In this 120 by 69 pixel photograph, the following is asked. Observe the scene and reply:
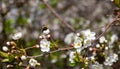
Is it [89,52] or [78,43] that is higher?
[89,52]

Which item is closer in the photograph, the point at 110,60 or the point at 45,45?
the point at 45,45

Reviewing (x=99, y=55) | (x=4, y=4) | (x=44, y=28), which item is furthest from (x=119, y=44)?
(x=4, y=4)

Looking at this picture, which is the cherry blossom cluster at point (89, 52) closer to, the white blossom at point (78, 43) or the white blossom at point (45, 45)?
the white blossom at point (78, 43)

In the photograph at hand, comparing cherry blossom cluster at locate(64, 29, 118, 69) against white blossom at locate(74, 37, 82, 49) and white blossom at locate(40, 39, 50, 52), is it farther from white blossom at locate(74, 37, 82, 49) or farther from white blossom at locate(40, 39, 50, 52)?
white blossom at locate(40, 39, 50, 52)

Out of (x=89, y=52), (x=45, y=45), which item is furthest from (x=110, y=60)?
(x=45, y=45)

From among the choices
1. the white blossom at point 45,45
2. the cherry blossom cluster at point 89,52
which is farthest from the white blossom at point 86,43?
the white blossom at point 45,45

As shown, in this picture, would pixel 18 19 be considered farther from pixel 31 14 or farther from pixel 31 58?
pixel 31 58

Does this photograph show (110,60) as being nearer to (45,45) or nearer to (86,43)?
(86,43)

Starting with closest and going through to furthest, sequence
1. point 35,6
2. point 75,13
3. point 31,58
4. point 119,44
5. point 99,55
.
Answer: point 31,58 → point 99,55 → point 119,44 → point 35,6 → point 75,13

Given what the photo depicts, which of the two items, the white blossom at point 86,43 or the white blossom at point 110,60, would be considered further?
the white blossom at point 110,60

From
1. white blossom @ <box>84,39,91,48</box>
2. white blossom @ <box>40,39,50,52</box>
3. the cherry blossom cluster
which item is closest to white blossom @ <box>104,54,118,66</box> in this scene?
the cherry blossom cluster

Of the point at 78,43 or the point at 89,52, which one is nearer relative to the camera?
the point at 78,43
